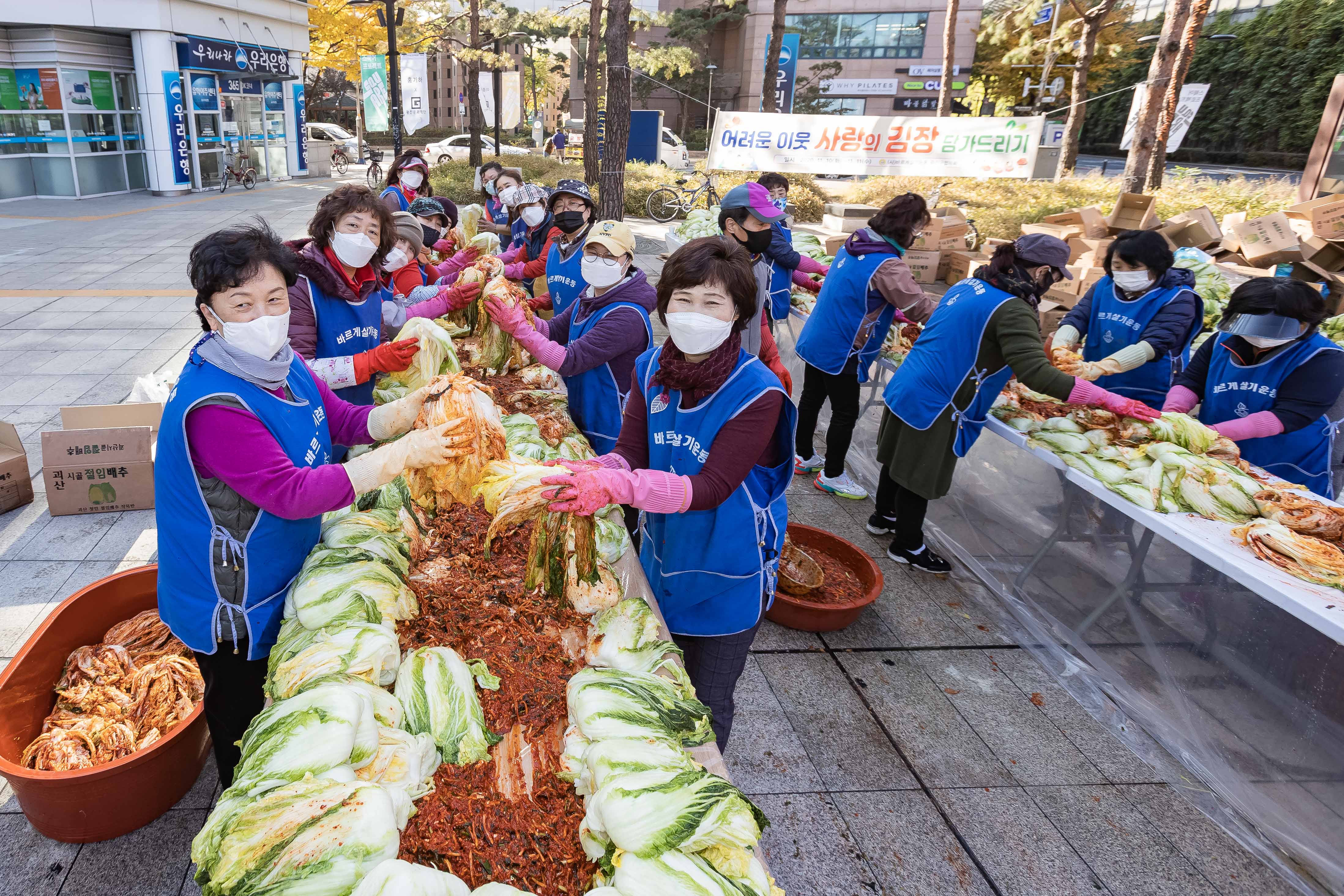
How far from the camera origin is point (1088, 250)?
33.1 ft

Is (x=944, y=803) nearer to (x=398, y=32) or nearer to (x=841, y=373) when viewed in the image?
(x=841, y=373)

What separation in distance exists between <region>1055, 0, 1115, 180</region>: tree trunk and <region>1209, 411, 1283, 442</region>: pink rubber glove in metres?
18.6

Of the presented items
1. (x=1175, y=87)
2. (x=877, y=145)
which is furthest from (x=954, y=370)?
(x=1175, y=87)

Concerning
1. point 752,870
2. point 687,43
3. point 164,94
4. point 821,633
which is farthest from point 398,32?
point 752,870

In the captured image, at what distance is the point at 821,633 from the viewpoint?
4523mm

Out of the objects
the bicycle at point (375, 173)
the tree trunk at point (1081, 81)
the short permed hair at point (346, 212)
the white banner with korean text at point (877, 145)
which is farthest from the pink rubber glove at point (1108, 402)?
the bicycle at point (375, 173)

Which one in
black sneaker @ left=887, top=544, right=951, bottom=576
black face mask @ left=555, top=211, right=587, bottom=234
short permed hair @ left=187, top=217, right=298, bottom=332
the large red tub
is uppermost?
black face mask @ left=555, top=211, right=587, bottom=234

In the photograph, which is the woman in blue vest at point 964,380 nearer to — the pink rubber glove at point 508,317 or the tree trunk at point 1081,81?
the pink rubber glove at point 508,317

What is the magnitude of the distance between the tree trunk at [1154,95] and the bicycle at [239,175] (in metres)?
22.4

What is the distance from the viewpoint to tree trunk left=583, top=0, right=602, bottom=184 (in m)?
16.1

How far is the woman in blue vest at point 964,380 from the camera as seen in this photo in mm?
4156

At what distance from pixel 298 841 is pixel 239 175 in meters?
24.7

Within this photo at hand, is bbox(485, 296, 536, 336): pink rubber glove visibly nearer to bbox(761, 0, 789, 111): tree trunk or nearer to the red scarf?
the red scarf

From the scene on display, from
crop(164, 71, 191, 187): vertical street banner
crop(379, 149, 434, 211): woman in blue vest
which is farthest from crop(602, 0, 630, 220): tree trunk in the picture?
crop(164, 71, 191, 187): vertical street banner
